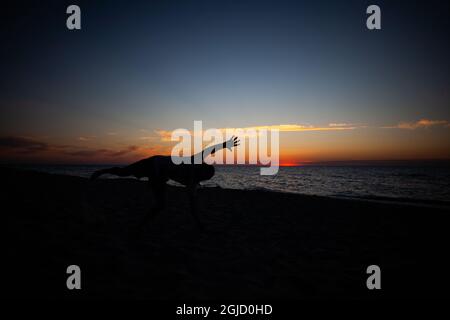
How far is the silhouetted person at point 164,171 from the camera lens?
20.4 ft

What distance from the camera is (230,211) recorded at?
11.7 metres

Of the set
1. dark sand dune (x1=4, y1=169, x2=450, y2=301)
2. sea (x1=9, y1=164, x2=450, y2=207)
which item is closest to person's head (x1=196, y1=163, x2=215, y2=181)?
dark sand dune (x1=4, y1=169, x2=450, y2=301)

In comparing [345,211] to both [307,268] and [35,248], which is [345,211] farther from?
[35,248]

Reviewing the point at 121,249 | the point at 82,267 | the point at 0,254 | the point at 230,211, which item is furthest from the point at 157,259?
the point at 230,211

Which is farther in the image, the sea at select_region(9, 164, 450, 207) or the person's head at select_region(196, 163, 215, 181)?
the sea at select_region(9, 164, 450, 207)

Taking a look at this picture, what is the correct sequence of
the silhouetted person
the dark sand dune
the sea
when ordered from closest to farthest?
the dark sand dune, the silhouetted person, the sea

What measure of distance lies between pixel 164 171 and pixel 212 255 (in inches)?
97.8

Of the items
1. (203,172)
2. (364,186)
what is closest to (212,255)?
(203,172)

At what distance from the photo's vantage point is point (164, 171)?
6387 mm

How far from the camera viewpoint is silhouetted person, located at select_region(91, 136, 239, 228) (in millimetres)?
6223

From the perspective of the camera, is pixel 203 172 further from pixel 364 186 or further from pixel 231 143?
pixel 364 186

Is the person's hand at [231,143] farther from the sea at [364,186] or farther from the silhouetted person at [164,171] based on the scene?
the sea at [364,186]

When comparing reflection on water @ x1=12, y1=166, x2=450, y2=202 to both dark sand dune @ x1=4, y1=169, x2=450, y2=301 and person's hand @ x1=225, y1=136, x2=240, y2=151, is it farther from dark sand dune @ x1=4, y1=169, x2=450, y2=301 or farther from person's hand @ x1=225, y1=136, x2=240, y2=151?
person's hand @ x1=225, y1=136, x2=240, y2=151

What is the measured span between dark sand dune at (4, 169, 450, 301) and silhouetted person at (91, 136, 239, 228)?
4.11ft
